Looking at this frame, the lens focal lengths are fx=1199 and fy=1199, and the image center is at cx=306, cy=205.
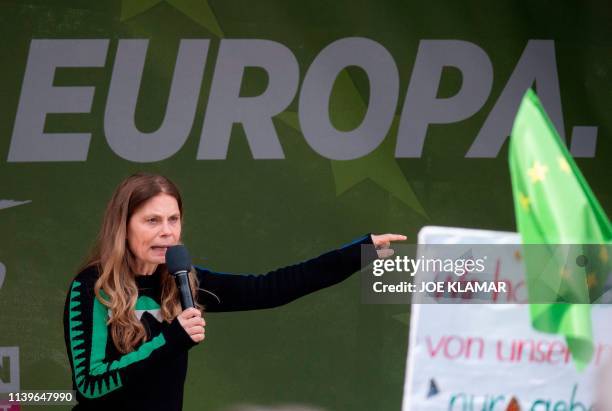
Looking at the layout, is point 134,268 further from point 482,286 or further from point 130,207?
point 482,286

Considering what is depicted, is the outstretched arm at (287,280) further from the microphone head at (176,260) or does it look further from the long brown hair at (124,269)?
the microphone head at (176,260)

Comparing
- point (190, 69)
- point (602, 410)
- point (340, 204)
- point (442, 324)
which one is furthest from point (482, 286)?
point (602, 410)

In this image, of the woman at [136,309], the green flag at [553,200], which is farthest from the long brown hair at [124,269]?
the green flag at [553,200]

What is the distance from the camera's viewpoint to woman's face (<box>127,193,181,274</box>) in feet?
11.1

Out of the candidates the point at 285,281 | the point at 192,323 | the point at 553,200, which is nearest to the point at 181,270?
the point at 192,323

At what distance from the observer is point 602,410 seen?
5.58 ft

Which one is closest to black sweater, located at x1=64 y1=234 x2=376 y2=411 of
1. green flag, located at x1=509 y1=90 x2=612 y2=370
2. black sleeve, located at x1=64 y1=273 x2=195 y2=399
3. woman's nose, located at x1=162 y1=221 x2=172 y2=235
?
black sleeve, located at x1=64 y1=273 x2=195 y2=399

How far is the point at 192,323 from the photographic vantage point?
3082 millimetres

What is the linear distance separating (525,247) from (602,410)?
1.68 m

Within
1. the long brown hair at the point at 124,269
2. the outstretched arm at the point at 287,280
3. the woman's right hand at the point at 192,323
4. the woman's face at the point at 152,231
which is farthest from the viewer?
the outstretched arm at the point at 287,280

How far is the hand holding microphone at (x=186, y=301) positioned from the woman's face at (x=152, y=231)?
189 mm

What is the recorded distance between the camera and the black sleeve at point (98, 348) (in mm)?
3127

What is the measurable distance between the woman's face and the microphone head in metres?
Answer: 0.15

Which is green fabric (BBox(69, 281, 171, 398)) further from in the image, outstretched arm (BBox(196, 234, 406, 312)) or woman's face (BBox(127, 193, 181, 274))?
outstretched arm (BBox(196, 234, 406, 312))
